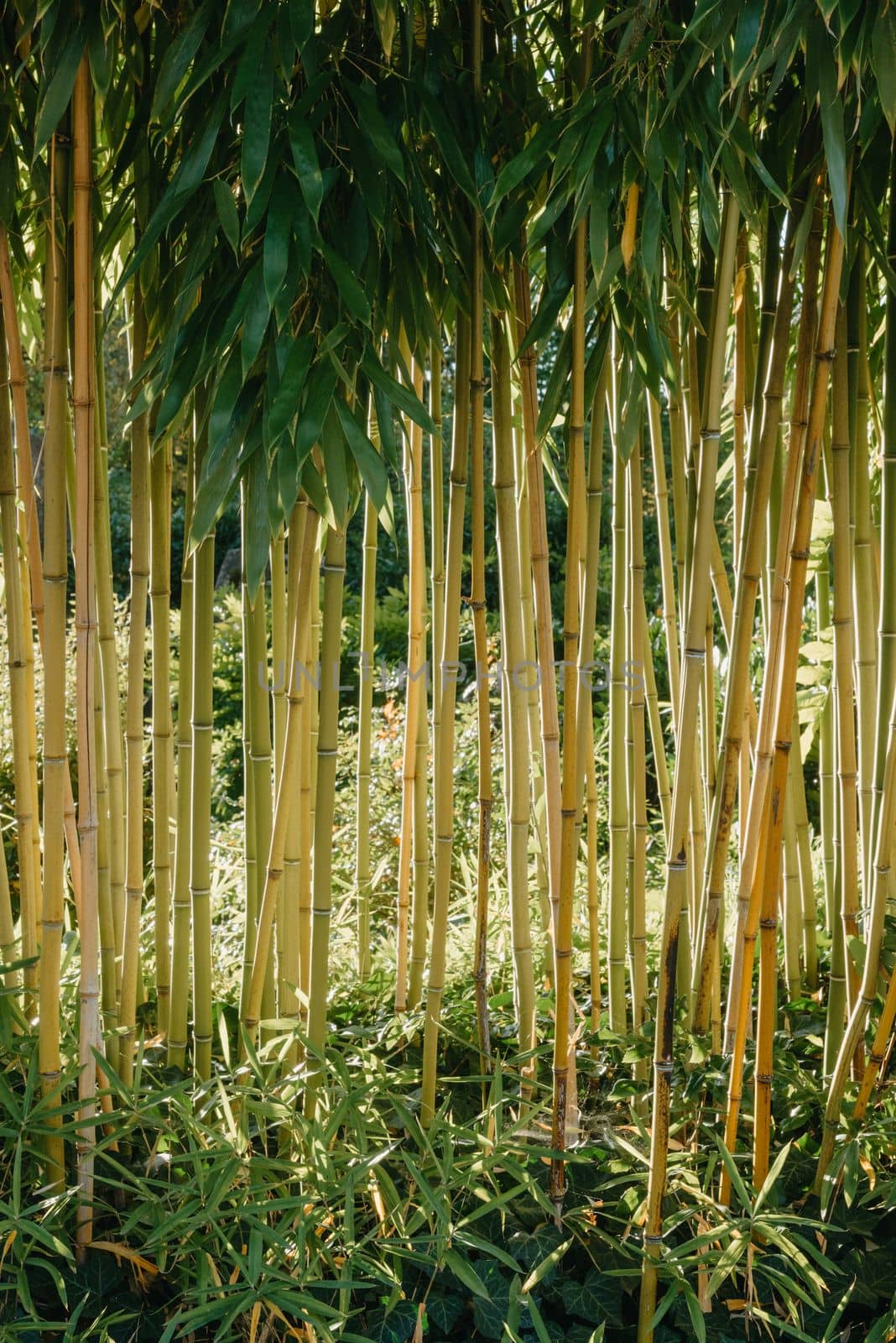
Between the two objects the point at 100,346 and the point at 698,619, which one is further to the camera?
the point at 100,346

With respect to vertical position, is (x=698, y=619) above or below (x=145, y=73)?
below

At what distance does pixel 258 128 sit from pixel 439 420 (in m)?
0.67

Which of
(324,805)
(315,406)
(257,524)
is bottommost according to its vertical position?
(324,805)

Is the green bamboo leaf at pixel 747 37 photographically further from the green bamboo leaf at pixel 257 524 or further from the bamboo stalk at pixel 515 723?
the green bamboo leaf at pixel 257 524

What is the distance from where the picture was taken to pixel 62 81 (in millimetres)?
1366

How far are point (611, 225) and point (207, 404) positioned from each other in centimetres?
61

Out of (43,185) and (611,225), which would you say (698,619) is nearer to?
(611,225)

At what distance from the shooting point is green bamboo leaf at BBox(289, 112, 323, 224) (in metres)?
1.24

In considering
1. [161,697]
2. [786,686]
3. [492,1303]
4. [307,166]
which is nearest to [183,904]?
[161,697]

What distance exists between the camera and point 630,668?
1.81 metres

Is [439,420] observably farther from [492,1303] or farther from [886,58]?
[492,1303]

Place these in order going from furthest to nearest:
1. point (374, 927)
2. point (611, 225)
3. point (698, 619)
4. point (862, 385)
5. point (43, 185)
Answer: point (374, 927)
point (862, 385)
point (43, 185)
point (611, 225)
point (698, 619)

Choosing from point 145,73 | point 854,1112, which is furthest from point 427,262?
point 854,1112

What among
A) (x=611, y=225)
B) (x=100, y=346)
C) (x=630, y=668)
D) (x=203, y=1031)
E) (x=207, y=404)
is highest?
(x=611, y=225)
